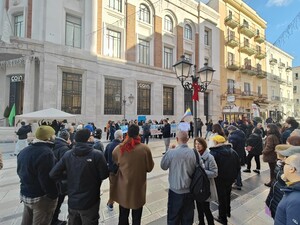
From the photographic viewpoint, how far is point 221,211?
3.93m

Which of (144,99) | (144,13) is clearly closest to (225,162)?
(144,99)

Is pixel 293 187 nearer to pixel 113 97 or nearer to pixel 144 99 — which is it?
pixel 113 97

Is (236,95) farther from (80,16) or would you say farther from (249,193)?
(249,193)

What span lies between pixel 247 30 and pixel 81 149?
123ft

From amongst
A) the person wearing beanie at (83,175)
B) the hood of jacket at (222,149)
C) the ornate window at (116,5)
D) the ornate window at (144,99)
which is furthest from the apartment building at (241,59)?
the person wearing beanie at (83,175)

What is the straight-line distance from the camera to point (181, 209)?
326 centimetres

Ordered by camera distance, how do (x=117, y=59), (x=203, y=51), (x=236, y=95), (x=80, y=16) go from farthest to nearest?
1. (x=236, y=95)
2. (x=203, y=51)
3. (x=117, y=59)
4. (x=80, y=16)

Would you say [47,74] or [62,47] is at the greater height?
[62,47]

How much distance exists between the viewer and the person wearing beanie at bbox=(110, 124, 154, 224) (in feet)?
10.5

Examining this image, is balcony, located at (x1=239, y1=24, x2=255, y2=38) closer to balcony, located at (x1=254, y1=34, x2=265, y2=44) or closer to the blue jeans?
balcony, located at (x1=254, y1=34, x2=265, y2=44)

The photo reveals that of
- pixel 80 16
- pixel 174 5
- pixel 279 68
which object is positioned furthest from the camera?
pixel 279 68

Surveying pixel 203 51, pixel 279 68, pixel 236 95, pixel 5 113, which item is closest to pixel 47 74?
pixel 5 113

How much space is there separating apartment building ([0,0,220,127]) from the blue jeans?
1510 centimetres

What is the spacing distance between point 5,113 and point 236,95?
2870cm
